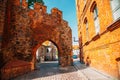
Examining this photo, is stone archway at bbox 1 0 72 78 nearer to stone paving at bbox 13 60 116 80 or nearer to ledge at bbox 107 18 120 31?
stone paving at bbox 13 60 116 80

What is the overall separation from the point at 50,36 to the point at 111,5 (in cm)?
726

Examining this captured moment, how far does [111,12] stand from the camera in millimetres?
5230

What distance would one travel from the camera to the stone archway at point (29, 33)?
→ 322 inches

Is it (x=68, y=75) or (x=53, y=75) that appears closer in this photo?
(x=68, y=75)

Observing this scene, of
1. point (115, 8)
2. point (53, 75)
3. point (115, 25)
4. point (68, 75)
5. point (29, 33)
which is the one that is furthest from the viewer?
point (29, 33)

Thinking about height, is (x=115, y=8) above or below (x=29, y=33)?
above

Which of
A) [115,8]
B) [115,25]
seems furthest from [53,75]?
[115,8]

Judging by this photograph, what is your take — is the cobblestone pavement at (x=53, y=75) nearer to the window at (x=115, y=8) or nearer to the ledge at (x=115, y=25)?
the ledge at (x=115, y=25)

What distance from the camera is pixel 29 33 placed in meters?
10.1

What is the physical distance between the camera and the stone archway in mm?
8180

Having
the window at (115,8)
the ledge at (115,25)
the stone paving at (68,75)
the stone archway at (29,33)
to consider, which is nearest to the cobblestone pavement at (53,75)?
the stone paving at (68,75)

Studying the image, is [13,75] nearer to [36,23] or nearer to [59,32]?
[36,23]

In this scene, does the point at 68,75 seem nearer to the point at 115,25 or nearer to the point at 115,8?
the point at 115,25

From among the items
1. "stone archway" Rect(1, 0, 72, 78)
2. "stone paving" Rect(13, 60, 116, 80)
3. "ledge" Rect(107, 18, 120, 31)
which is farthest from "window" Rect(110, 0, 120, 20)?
"stone archway" Rect(1, 0, 72, 78)
